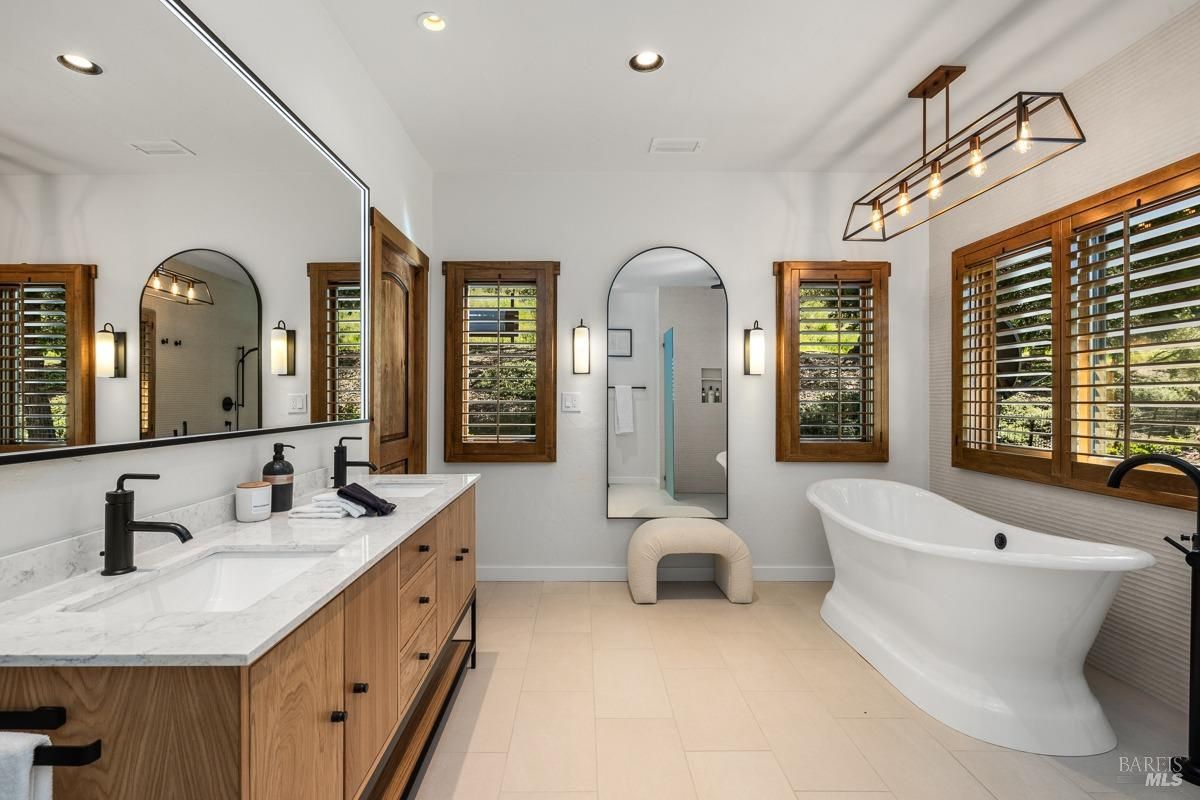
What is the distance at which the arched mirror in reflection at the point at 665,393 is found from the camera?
3.93 metres

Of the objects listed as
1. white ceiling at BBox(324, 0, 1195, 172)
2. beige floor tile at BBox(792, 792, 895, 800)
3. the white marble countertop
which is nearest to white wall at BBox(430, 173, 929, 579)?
white ceiling at BBox(324, 0, 1195, 172)

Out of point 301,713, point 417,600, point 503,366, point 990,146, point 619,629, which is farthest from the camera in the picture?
point 503,366

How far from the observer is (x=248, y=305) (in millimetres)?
1802

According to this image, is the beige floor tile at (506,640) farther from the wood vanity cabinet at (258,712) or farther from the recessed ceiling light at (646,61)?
the recessed ceiling light at (646,61)

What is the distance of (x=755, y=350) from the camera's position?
3.92 meters

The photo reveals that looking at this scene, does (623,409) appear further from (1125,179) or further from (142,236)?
(142,236)

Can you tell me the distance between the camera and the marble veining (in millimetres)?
1115

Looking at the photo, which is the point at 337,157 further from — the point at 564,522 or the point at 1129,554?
the point at 1129,554

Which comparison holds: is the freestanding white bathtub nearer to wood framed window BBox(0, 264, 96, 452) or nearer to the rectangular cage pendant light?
the rectangular cage pendant light

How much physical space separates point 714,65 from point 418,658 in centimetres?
278

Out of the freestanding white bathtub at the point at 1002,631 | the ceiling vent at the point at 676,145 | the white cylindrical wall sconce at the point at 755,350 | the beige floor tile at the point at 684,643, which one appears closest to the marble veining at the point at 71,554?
the beige floor tile at the point at 684,643

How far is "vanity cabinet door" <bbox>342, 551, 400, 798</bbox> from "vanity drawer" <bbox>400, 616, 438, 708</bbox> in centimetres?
6

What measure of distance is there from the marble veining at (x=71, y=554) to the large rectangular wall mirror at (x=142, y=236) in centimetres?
20

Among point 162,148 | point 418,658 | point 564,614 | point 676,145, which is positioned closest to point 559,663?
point 564,614
